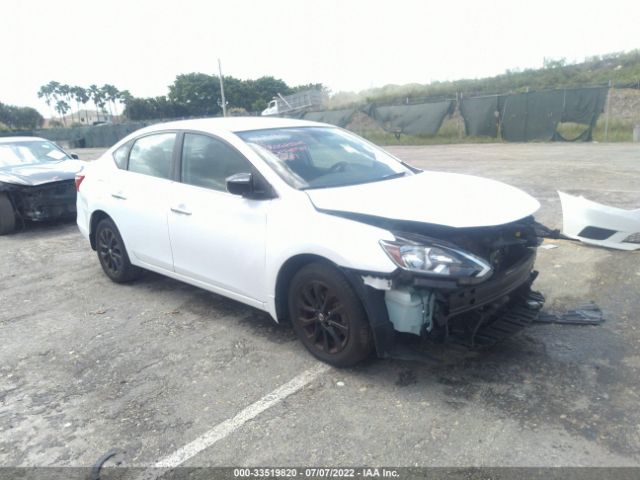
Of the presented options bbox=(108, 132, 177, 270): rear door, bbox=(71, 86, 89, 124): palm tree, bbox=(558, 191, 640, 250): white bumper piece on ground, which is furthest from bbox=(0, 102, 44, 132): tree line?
Result: bbox=(558, 191, 640, 250): white bumper piece on ground

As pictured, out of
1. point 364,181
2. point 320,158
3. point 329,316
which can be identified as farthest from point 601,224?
point 329,316

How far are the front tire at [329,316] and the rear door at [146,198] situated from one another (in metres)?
1.56

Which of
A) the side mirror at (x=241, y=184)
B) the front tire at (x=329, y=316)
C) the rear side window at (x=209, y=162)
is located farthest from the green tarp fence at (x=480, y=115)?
the front tire at (x=329, y=316)

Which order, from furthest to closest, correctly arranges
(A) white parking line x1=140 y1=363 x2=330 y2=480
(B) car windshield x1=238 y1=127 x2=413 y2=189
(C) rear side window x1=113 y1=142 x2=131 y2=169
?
1. (C) rear side window x1=113 y1=142 x2=131 y2=169
2. (B) car windshield x1=238 y1=127 x2=413 y2=189
3. (A) white parking line x1=140 y1=363 x2=330 y2=480

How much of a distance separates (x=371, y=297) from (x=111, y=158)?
3596mm

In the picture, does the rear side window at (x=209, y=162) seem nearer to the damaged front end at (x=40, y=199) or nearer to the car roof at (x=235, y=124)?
the car roof at (x=235, y=124)

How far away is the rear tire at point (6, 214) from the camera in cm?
812

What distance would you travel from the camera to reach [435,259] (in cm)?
291

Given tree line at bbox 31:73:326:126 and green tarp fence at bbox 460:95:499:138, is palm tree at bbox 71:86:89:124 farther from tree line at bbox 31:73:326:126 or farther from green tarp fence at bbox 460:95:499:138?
green tarp fence at bbox 460:95:499:138

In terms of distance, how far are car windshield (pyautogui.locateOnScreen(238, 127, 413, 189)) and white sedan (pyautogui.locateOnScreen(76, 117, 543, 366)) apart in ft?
0.05

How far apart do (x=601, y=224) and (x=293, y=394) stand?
428 cm

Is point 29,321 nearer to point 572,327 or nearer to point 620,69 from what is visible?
point 572,327

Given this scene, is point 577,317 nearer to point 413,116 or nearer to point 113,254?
point 113,254

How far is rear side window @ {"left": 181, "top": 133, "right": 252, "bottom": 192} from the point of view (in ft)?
12.9
